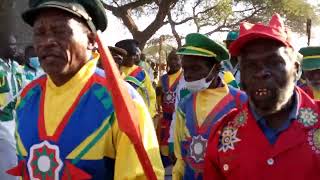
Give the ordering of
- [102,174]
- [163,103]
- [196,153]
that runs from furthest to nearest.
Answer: [163,103], [196,153], [102,174]

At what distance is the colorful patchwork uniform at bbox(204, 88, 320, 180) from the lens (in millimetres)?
2412

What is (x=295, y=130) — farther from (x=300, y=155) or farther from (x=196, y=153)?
(x=196, y=153)

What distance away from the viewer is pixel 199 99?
475 cm

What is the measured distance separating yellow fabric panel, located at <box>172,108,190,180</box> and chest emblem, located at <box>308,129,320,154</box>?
217 cm

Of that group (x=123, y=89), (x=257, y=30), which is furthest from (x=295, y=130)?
(x=123, y=89)

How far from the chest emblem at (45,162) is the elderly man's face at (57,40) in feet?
1.19

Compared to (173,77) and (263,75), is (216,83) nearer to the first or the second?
(263,75)

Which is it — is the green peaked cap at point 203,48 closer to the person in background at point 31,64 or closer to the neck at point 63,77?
the person in background at point 31,64

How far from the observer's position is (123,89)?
248cm

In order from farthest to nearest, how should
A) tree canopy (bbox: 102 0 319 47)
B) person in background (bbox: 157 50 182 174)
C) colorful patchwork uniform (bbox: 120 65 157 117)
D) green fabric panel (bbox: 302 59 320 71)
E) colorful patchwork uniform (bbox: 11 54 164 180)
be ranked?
tree canopy (bbox: 102 0 319 47) → person in background (bbox: 157 50 182 174) → colorful patchwork uniform (bbox: 120 65 157 117) → green fabric panel (bbox: 302 59 320 71) → colorful patchwork uniform (bbox: 11 54 164 180)

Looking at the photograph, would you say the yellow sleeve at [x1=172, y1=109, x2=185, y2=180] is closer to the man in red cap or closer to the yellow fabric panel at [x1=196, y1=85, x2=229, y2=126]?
the yellow fabric panel at [x1=196, y1=85, x2=229, y2=126]

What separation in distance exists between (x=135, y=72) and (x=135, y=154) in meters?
5.67

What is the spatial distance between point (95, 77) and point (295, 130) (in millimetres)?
1016

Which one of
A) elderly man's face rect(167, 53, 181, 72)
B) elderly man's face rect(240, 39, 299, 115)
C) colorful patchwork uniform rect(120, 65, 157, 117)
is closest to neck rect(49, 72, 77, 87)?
elderly man's face rect(240, 39, 299, 115)
